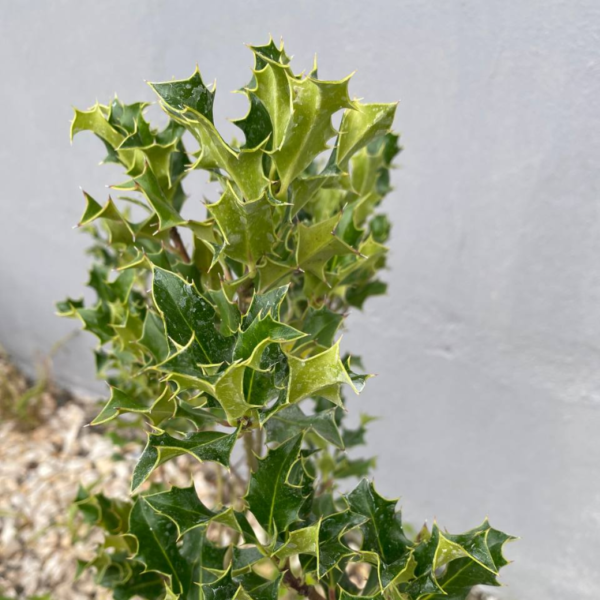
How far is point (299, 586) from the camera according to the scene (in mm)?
701

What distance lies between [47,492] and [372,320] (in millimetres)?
1424

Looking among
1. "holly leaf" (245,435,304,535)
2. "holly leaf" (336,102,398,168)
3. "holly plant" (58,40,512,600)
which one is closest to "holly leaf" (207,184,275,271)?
"holly plant" (58,40,512,600)

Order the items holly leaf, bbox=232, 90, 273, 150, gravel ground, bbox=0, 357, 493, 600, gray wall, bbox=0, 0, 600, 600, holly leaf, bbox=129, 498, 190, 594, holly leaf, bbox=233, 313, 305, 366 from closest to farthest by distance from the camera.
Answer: holly leaf, bbox=233, 313, 305, 366, holly leaf, bbox=232, 90, 273, 150, holly leaf, bbox=129, 498, 190, 594, gray wall, bbox=0, 0, 600, 600, gravel ground, bbox=0, 357, 493, 600

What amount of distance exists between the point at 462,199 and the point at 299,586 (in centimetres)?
101

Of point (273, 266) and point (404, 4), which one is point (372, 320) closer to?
point (404, 4)

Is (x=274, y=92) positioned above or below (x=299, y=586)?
above

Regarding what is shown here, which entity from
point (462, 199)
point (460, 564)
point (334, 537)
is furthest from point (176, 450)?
point (462, 199)

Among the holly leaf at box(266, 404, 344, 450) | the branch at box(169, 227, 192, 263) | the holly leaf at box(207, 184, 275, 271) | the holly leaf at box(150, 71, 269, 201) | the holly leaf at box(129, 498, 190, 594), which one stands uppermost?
the branch at box(169, 227, 192, 263)

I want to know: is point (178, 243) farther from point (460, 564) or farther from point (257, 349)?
point (460, 564)

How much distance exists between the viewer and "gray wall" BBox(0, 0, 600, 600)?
1.24m

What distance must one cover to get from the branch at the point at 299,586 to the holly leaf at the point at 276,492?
7 centimetres

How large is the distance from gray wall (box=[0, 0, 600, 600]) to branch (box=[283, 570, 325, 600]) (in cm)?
98

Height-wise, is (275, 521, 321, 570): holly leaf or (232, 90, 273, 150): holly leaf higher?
(232, 90, 273, 150): holly leaf

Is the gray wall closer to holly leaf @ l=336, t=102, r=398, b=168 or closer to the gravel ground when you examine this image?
the gravel ground
